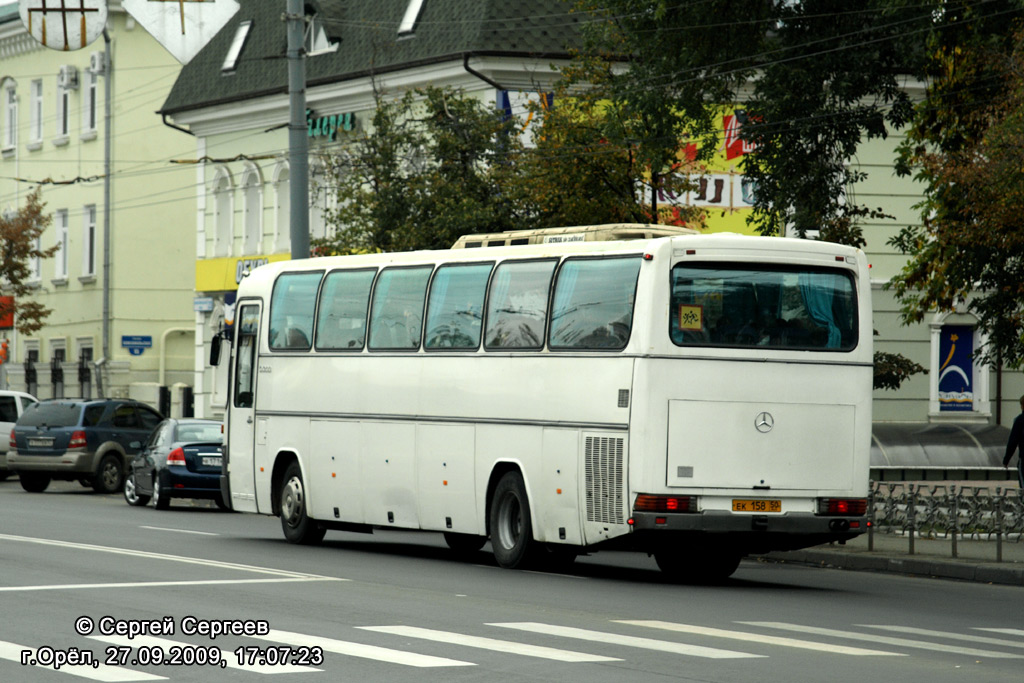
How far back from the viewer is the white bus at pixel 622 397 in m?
16.8

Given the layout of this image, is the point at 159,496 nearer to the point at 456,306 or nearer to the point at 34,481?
the point at 34,481

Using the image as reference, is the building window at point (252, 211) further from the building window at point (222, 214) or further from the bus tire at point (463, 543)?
the bus tire at point (463, 543)

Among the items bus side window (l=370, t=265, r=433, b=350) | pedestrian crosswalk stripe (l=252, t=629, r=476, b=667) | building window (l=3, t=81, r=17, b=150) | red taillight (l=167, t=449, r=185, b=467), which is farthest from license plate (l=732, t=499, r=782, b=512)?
building window (l=3, t=81, r=17, b=150)

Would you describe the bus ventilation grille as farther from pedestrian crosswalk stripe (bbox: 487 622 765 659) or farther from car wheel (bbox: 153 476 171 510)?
car wheel (bbox: 153 476 171 510)

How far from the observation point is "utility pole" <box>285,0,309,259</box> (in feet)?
91.3

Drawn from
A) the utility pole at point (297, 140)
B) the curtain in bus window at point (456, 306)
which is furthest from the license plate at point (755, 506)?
the utility pole at point (297, 140)

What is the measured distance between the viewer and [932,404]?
40.1 metres

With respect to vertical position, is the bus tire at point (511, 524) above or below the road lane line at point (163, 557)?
above

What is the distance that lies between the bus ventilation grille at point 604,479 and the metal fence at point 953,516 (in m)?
4.25

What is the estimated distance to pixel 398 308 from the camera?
20.2 meters

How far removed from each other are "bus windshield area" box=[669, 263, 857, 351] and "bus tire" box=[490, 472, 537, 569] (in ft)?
8.50

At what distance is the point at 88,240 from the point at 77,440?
994 inches

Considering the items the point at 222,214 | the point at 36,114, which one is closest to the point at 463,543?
the point at 222,214

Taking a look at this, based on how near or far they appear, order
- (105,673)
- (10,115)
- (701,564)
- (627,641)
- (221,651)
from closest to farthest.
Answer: (105,673) → (221,651) → (627,641) → (701,564) → (10,115)
